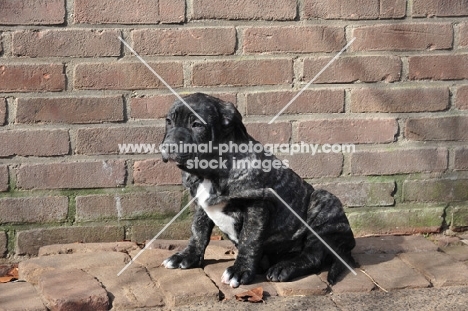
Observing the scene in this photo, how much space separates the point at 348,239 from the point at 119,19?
1.86m

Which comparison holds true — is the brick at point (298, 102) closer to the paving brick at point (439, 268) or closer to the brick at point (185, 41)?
the brick at point (185, 41)

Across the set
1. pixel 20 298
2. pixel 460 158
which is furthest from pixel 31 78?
pixel 460 158

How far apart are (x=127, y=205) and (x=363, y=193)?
151cm

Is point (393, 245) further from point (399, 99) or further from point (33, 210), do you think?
point (33, 210)

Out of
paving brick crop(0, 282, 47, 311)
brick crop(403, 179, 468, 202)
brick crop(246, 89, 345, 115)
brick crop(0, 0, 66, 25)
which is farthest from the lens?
brick crop(403, 179, 468, 202)

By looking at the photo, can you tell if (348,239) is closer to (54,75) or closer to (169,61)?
(169,61)

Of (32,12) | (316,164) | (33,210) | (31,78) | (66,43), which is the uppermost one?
(32,12)

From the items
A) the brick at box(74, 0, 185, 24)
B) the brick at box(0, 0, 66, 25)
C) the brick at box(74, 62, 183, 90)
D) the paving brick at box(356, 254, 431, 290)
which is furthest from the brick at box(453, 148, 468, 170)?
the brick at box(0, 0, 66, 25)

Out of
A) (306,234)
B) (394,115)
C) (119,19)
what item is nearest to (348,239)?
(306,234)

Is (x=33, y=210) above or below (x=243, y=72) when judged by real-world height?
below

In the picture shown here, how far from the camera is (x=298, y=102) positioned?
4812 mm

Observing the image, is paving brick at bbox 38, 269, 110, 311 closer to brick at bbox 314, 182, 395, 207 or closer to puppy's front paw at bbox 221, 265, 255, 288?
puppy's front paw at bbox 221, 265, 255, 288

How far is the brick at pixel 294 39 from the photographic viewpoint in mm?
4723

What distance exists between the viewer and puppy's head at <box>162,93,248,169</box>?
3.73 metres
